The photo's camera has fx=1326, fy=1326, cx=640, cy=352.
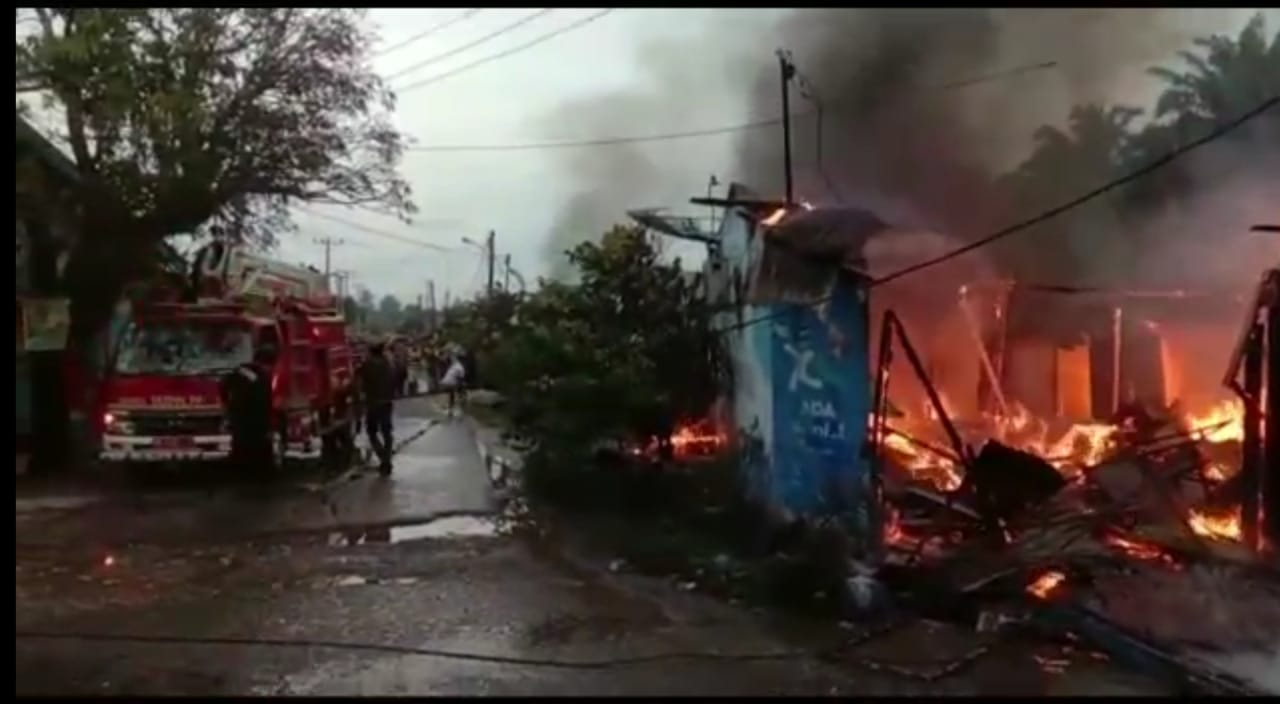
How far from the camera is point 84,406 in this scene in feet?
46.0

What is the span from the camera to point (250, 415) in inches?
561

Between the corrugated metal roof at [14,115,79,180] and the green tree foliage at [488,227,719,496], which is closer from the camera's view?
the corrugated metal roof at [14,115,79,180]

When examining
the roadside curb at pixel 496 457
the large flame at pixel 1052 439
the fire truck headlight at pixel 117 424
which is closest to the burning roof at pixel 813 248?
the large flame at pixel 1052 439

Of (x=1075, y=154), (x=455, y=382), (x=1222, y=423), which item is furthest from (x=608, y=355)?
(x=455, y=382)

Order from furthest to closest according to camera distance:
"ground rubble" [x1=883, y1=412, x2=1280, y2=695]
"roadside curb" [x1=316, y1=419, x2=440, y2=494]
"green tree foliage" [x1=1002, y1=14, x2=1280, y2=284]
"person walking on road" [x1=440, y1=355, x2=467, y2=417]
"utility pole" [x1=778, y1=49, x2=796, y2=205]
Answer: "person walking on road" [x1=440, y1=355, x2=467, y2=417]
"green tree foliage" [x1=1002, y1=14, x2=1280, y2=284]
"roadside curb" [x1=316, y1=419, x2=440, y2=494]
"utility pole" [x1=778, y1=49, x2=796, y2=205]
"ground rubble" [x1=883, y1=412, x2=1280, y2=695]

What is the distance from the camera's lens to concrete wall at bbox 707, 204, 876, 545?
9023 millimetres

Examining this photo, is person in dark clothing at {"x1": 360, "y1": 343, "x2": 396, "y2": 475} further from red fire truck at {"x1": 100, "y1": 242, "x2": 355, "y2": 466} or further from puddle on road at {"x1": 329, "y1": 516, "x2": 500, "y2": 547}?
puddle on road at {"x1": 329, "y1": 516, "x2": 500, "y2": 547}

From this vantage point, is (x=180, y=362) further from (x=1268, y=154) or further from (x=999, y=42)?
(x=1268, y=154)

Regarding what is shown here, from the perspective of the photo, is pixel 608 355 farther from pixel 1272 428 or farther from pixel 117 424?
pixel 1272 428

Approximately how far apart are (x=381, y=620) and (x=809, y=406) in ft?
10.9

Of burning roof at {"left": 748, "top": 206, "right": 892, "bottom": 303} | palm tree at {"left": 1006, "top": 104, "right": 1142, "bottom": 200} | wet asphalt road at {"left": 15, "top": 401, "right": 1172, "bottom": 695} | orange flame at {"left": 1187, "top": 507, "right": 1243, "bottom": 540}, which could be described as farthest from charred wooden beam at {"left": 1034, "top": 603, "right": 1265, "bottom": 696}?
palm tree at {"left": 1006, "top": 104, "right": 1142, "bottom": 200}

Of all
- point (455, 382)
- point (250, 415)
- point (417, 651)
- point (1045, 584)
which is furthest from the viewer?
point (455, 382)

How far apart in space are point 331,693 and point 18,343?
8.06m

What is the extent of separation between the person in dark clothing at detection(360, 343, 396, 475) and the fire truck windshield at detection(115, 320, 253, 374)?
1410 mm
